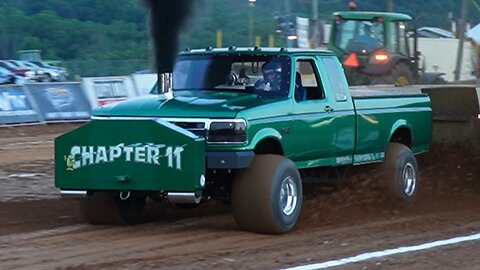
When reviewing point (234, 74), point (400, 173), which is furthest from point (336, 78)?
point (400, 173)

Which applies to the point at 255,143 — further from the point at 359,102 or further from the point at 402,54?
the point at 402,54

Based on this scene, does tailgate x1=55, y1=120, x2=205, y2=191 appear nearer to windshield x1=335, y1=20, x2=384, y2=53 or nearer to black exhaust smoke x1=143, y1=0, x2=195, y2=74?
black exhaust smoke x1=143, y1=0, x2=195, y2=74

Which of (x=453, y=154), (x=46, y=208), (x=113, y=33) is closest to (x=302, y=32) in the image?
(x=113, y=33)

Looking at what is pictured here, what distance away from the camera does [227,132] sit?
9.62 metres

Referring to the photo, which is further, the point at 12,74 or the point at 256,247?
the point at 12,74

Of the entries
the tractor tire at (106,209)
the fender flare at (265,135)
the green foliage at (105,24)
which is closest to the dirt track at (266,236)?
the tractor tire at (106,209)

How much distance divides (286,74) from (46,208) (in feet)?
10.5

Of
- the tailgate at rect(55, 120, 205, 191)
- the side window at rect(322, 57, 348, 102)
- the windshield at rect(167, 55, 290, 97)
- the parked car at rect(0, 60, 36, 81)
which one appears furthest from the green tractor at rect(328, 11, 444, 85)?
the parked car at rect(0, 60, 36, 81)

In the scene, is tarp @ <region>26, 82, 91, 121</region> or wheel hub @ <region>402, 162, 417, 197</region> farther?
tarp @ <region>26, 82, 91, 121</region>

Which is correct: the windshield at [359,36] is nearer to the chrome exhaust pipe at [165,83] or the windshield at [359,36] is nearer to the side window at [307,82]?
the side window at [307,82]

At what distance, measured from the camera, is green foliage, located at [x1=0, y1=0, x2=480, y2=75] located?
44.3m

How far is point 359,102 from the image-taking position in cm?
1163

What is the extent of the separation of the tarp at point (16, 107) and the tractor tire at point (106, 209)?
14.0 meters

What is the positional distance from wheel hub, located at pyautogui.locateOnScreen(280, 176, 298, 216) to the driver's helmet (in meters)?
1.19
